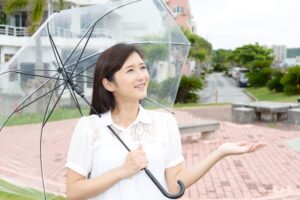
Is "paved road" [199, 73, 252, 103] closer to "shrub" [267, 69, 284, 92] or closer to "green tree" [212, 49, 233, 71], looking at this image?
"shrub" [267, 69, 284, 92]

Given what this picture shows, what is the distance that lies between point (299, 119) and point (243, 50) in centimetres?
4883

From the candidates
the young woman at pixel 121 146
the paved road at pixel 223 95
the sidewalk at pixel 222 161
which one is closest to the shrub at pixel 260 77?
the paved road at pixel 223 95

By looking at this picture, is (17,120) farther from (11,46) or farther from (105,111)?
(11,46)

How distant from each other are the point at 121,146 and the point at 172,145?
240 millimetres

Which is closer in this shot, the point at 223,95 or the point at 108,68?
the point at 108,68

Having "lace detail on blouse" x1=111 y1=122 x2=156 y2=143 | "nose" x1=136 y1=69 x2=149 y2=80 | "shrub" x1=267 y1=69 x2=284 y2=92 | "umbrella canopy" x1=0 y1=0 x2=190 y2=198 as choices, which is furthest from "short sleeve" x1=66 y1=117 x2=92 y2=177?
"shrub" x1=267 y1=69 x2=284 y2=92

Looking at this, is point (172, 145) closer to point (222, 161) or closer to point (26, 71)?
point (26, 71)

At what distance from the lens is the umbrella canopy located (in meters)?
2.48

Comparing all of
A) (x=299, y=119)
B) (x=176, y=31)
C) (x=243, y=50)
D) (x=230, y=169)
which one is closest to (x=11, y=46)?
(x=299, y=119)

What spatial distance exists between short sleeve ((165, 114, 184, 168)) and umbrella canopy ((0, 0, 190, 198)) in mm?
552

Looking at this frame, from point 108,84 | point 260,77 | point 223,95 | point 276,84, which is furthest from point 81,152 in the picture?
point 260,77

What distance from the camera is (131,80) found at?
185cm

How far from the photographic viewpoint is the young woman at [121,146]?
1798 mm

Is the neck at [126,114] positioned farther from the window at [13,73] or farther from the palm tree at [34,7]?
the palm tree at [34,7]
